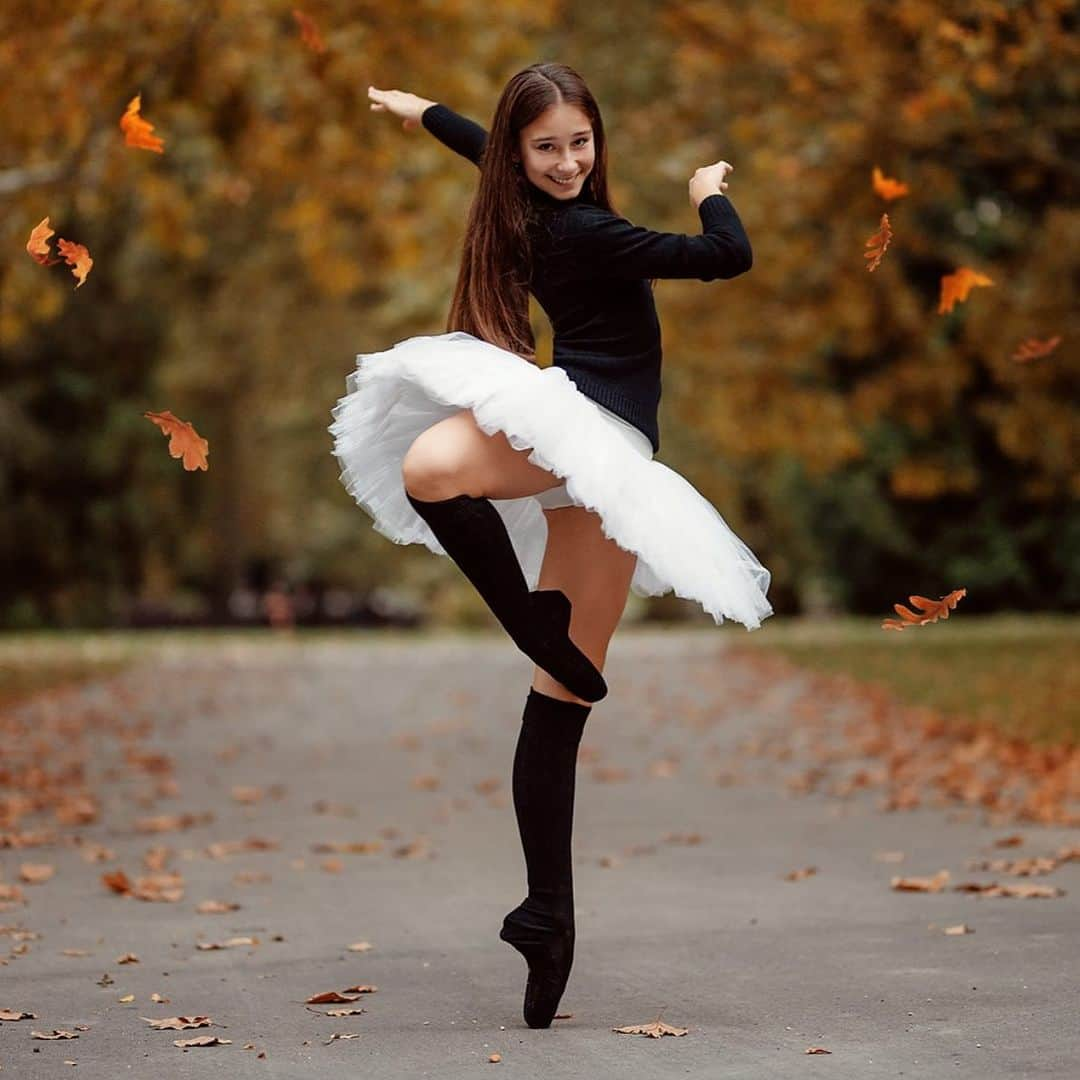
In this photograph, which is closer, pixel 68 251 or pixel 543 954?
pixel 543 954

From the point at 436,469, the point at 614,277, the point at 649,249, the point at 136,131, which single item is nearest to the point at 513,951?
the point at 436,469

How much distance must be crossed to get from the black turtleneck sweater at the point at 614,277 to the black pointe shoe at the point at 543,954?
1114 millimetres

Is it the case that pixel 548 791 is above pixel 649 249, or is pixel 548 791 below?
below

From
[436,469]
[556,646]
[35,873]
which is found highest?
[436,469]

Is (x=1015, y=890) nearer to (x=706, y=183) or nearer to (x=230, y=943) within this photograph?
(x=230, y=943)

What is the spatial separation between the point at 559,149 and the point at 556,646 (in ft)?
3.68

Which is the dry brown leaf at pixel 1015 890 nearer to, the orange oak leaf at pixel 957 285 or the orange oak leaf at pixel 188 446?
the orange oak leaf at pixel 957 285

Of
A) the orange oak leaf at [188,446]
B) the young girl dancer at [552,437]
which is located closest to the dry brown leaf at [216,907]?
the orange oak leaf at [188,446]

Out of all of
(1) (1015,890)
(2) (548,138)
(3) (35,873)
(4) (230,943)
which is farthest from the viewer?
(3) (35,873)

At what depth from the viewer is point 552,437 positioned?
4.18 m

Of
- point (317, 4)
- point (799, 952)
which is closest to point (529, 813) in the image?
point (799, 952)

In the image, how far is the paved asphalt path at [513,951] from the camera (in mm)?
4164

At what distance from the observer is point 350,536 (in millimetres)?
47969

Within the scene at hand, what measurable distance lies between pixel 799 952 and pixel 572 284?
78.8 inches
